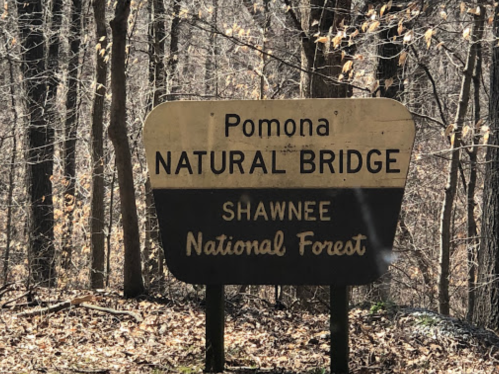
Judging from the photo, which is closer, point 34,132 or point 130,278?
point 130,278

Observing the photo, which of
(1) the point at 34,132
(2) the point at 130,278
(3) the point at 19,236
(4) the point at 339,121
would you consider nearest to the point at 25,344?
(2) the point at 130,278

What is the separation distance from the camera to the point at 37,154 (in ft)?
55.5

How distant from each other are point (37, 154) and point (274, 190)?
12739 millimetres

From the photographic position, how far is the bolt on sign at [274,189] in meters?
5.25

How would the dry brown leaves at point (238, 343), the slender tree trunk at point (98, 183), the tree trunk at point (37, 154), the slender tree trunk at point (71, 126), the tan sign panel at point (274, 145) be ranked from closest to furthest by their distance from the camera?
the tan sign panel at point (274, 145) → the dry brown leaves at point (238, 343) → the slender tree trunk at point (98, 183) → the tree trunk at point (37, 154) → the slender tree trunk at point (71, 126)

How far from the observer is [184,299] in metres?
8.52

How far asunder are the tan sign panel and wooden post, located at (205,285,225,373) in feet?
2.86

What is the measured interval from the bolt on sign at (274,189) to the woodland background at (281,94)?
1938mm

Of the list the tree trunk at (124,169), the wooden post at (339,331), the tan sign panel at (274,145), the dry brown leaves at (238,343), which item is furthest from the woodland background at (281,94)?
the wooden post at (339,331)

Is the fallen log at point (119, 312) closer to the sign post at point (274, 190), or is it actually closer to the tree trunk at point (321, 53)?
the sign post at point (274, 190)

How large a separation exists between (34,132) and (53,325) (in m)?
10.5

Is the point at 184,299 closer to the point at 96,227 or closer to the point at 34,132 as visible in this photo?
the point at 96,227

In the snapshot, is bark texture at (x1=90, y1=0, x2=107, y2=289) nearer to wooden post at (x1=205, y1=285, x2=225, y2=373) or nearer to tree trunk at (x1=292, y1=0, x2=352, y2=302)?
tree trunk at (x1=292, y1=0, x2=352, y2=302)

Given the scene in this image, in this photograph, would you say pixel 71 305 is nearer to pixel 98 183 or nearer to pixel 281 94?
pixel 98 183
